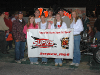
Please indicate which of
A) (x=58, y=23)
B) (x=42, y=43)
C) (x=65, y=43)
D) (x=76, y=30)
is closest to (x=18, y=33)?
(x=42, y=43)

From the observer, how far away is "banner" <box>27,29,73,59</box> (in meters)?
5.72

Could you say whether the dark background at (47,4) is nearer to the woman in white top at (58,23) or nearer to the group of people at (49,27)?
the group of people at (49,27)

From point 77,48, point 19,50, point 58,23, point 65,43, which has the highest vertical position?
point 58,23

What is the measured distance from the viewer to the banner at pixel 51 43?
5.72m

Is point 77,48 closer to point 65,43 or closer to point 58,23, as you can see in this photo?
point 65,43

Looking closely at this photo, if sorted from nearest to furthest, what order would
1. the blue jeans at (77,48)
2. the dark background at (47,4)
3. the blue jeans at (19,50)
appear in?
the blue jeans at (77,48) → the blue jeans at (19,50) → the dark background at (47,4)

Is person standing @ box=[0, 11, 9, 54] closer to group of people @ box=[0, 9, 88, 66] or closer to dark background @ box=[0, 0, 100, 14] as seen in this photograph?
group of people @ box=[0, 9, 88, 66]

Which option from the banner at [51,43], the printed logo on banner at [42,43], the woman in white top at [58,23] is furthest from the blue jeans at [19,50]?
the woman in white top at [58,23]

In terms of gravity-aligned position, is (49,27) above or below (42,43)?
above

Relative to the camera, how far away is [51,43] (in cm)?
581

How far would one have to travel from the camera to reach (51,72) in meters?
5.08

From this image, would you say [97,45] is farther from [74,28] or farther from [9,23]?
[9,23]

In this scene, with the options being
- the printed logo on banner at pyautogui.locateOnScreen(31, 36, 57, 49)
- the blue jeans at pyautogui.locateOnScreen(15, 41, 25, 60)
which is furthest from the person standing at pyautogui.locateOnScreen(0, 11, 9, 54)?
the printed logo on banner at pyautogui.locateOnScreen(31, 36, 57, 49)

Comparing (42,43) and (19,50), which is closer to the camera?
(42,43)
